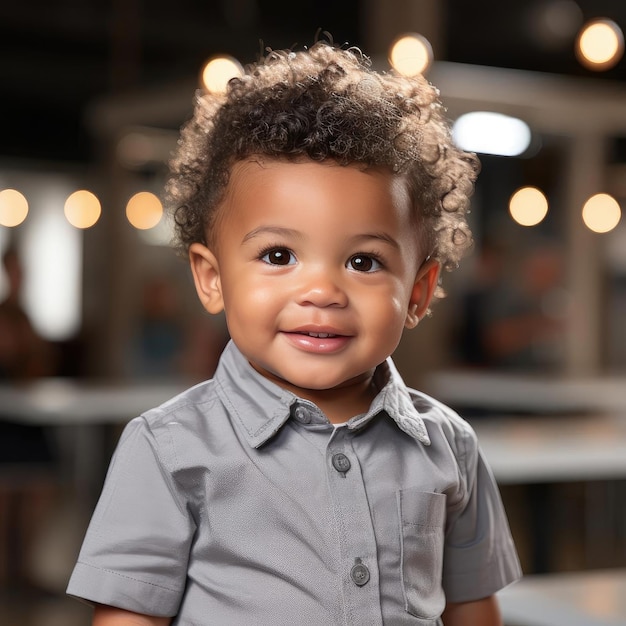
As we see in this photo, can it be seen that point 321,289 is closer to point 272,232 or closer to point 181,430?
point 272,232

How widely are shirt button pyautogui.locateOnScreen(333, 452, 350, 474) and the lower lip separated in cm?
11

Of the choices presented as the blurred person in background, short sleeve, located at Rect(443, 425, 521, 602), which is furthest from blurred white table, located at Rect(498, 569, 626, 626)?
the blurred person in background

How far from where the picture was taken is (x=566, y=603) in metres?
1.72

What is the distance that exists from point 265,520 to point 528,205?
7219mm

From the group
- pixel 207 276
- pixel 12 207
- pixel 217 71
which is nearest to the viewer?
pixel 207 276

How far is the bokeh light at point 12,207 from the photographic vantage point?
38.2ft

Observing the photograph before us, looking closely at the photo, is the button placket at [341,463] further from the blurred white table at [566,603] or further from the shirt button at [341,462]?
the blurred white table at [566,603]

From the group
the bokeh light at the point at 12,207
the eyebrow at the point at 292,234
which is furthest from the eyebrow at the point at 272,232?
the bokeh light at the point at 12,207

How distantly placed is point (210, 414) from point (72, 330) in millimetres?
11534

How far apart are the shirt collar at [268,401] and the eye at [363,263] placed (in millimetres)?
134

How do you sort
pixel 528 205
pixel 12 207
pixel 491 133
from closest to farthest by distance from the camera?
pixel 491 133
pixel 528 205
pixel 12 207

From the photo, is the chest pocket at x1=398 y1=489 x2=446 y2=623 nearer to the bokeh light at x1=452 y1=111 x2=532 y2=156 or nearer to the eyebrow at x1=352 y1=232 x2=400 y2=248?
the eyebrow at x1=352 y1=232 x2=400 y2=248

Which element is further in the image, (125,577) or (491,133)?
(491,133)

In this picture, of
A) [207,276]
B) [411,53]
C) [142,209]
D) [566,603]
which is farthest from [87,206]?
[207,276]
